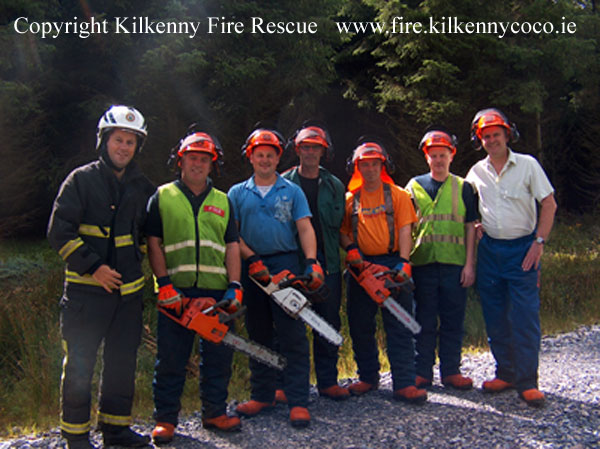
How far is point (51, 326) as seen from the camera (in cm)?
807

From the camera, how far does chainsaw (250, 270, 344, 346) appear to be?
4.61 metres

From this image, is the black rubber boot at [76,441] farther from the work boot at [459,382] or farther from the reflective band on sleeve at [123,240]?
the work boot at [459,382]

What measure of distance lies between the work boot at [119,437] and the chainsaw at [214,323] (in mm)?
893

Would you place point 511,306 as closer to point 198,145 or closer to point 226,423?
point 226,423

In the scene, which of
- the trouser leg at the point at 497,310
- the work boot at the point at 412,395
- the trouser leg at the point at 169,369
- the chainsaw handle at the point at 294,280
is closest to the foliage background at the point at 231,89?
the work boot at the point at 412,395

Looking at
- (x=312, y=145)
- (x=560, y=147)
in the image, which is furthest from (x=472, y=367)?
(x=560, y=147)

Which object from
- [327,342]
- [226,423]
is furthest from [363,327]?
[226,423]

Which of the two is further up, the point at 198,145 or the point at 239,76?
the point at 239,76

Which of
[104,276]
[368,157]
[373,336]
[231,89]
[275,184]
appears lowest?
[373,336]

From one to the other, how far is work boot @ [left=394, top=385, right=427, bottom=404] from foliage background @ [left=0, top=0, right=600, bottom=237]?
5562 millimetres

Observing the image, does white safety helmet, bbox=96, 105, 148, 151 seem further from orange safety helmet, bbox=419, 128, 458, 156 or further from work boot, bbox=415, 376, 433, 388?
work boot, bbox=415, 376, 433, 388

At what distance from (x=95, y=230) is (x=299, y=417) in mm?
2194

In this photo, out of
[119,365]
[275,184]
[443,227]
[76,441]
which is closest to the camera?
[76,441]

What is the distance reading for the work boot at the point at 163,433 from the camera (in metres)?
4.39
